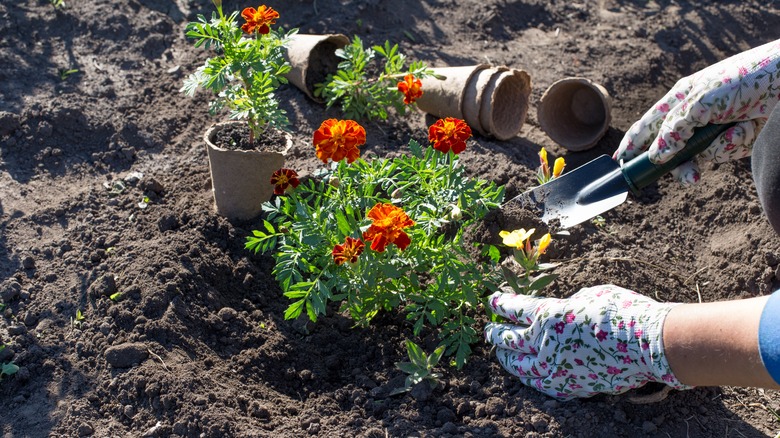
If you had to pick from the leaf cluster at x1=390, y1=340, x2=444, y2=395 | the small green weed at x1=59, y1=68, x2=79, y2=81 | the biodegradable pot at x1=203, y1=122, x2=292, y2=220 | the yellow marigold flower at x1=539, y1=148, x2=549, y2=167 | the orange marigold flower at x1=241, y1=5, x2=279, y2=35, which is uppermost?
the orange marigold flower at x1=241, y1=5, x2=279, y2=35

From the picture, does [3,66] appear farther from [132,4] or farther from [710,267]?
[710,267]

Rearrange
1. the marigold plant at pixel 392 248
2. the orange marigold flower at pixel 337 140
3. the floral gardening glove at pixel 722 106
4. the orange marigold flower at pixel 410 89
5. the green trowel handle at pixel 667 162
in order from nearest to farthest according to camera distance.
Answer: the orange marigold flower at pixel 337 140 < the marigold plant at pixel 392 248 < the floral gardening glove at pixel 722 106 < the green trowel handle at pixel 667 162 < the orange marigold flower at pixel 410 89

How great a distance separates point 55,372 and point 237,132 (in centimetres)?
128

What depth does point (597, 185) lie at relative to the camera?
298 centimetres

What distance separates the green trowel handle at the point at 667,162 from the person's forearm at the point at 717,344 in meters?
0.70

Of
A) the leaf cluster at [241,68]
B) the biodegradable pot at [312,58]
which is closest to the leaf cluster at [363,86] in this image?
the biodegradable pot at [312,58]

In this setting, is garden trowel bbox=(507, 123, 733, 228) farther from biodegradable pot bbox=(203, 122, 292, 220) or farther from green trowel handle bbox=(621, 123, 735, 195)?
biodegradable pot bbox=(203, 122, 292, 220)

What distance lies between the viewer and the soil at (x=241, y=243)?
2588 mm

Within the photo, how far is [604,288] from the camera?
2.59 m

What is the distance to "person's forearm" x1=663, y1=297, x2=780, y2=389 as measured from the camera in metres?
2.14

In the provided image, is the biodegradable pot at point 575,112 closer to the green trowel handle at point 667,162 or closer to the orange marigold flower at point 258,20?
the green trowel handle at point 667,162

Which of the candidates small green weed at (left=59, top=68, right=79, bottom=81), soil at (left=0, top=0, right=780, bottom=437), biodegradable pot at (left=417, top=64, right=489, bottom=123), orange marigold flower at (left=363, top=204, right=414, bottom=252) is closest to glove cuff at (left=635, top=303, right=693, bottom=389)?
soil at (left=0, top=0, right=780, bottom=437)

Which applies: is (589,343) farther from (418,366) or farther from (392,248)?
(392,248)

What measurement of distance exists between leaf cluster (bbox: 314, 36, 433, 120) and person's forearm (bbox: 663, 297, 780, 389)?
6.24 feet
